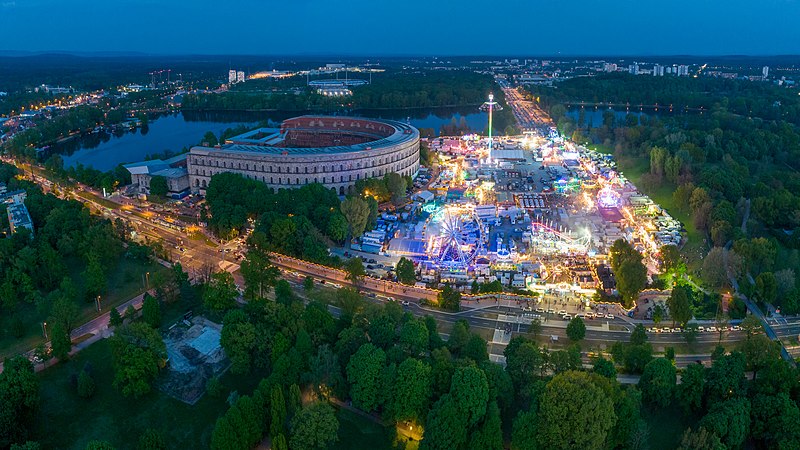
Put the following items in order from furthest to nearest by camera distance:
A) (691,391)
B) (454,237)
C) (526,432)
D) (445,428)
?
1. (454,237)
2. (691,391)
3. (526,432)
4. (445,428)

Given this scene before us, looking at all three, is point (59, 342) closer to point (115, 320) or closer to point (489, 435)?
point (115, 320)

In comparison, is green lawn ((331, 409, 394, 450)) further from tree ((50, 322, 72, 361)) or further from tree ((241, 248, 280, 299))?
tree ((50, 322, 72, 361))

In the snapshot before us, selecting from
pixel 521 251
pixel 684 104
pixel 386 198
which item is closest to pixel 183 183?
pixel 386 198

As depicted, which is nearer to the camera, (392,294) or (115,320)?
(115,320)

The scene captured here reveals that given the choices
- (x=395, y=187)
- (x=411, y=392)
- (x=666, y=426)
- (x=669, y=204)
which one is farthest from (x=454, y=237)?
(x=669, y=204)

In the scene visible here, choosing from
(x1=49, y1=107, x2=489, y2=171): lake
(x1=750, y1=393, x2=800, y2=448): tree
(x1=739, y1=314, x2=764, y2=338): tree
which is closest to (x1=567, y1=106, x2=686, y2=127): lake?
(x1=49, y1=107, x2=489, y2=171): lake
